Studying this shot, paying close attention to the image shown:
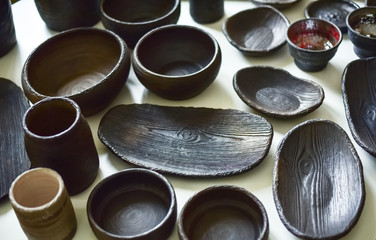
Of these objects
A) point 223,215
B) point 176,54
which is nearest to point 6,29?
point 176,54

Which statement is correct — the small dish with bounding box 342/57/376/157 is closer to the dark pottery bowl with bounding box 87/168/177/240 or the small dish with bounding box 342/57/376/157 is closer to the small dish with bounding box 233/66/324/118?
the small dish with bounding box 233/66/324/118

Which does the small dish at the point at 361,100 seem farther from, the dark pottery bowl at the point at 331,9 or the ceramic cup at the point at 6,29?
the ceramic cup at the point at 6,29

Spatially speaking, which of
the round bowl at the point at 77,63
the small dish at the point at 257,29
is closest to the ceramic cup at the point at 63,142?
the round bowl at the point at 77,63

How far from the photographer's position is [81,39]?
1629 millimetres

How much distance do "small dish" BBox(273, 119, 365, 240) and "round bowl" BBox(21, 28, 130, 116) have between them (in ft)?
1.79

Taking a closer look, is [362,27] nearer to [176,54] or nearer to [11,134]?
[176,54]

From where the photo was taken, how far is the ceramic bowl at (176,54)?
148cm

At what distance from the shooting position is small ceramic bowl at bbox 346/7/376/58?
1523mm

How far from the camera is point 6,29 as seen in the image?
65.9 inches

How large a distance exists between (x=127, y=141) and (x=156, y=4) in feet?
2.19

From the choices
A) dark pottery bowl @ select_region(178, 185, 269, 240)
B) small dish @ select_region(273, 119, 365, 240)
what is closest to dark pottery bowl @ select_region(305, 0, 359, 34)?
small dish @ select_region(273, 119, 365, 240)

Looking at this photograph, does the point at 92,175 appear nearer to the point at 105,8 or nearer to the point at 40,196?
the point at 40,196

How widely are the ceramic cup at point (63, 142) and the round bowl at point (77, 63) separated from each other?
0.18m

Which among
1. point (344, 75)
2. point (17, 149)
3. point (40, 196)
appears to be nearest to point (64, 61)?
point (17, 149)
